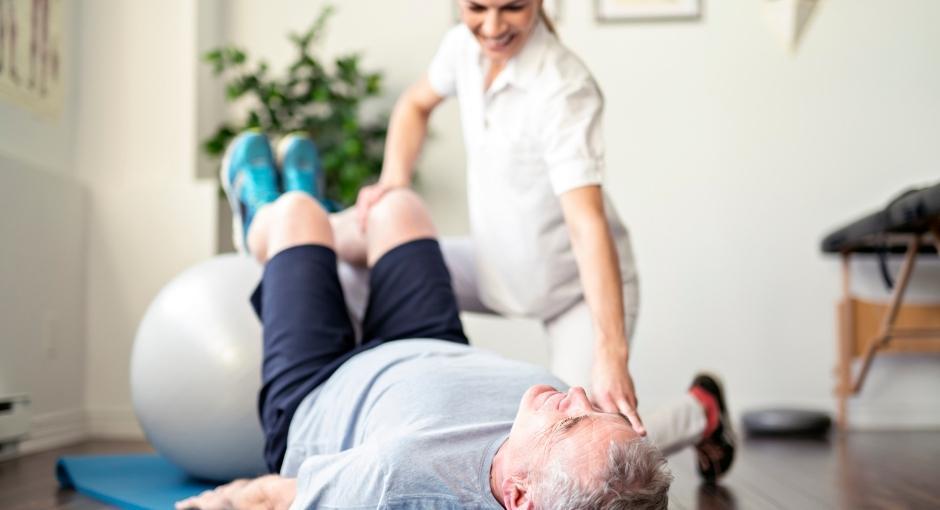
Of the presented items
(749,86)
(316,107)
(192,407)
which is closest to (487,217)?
(192,407)

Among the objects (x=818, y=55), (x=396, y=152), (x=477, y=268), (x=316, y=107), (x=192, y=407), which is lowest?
(x=192, y=407)

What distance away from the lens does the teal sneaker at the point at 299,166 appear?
2254 millimetres

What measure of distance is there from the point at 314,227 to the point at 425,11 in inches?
100

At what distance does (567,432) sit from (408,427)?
227 mm

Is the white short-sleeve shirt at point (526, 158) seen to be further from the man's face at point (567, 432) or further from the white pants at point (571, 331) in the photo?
the man's face at point (567, 432)

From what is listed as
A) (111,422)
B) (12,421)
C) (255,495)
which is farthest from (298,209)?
(111,422)

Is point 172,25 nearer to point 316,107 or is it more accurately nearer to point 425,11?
point 316,107

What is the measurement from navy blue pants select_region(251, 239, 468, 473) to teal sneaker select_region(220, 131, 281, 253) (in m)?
0.45

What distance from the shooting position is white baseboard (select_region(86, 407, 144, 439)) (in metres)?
3.35

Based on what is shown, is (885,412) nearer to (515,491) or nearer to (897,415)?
(897,415)

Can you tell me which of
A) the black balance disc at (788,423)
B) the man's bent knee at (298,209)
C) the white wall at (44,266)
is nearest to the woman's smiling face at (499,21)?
the man's bent knee at (298,209)

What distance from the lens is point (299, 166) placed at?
227 centimetres

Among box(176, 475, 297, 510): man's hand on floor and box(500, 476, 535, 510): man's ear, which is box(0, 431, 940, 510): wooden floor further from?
box(500, 476, 535, 510): man's ear

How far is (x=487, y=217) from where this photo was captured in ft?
6.39
